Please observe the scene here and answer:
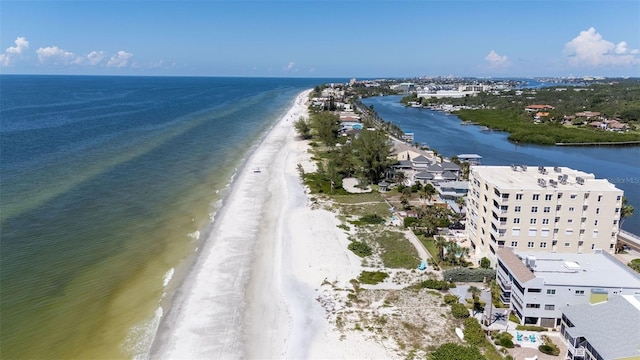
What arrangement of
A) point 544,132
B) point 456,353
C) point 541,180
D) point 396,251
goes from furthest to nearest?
point 544,132, point 396,251, point 541,180, point 456,353

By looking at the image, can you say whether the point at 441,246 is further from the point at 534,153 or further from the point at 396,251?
the point at 534,153

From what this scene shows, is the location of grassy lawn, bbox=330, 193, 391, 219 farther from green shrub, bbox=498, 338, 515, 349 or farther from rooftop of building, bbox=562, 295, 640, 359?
rooftop of building, bbox=562, 295, 640, 359

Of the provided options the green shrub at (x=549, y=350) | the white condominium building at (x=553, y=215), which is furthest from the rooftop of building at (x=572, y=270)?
the green shrub at (x=549, y=350)

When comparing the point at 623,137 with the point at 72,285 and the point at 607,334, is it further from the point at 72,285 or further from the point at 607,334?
the point at 72,285

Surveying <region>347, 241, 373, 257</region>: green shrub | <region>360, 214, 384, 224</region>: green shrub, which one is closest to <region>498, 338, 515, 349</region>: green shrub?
<region>347, 241, 373, 257</region>: green shrub

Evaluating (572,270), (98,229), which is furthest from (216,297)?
(572,270)

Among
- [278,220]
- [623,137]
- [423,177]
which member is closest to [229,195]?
[278,220]

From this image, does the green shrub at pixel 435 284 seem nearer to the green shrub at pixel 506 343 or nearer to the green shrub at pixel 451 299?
the green shrub at pixel 451 299
